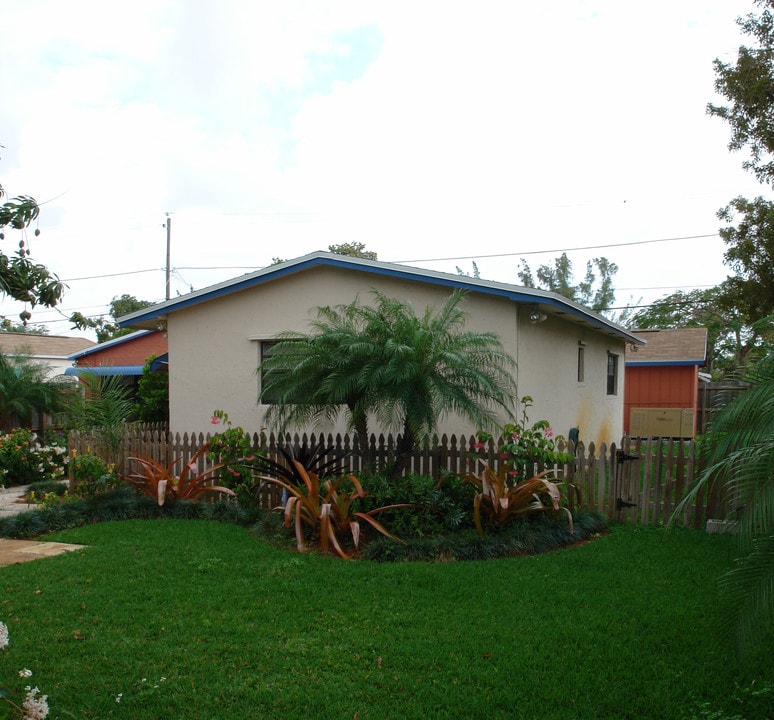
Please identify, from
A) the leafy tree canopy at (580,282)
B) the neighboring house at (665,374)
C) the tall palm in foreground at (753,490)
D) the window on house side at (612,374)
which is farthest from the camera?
the leafy tree canopy at (580,282)

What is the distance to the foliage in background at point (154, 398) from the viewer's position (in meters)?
15.0

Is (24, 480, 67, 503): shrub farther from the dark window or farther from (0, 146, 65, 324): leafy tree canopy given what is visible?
(0, 146, 65, 324): leafy tree canopy

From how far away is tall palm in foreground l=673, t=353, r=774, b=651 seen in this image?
3.01 m

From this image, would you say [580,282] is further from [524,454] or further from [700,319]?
[524,454]

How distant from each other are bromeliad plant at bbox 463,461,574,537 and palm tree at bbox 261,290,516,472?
100 centimetres

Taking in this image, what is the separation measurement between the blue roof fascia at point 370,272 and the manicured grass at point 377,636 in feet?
12.4

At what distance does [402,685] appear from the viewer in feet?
12.6

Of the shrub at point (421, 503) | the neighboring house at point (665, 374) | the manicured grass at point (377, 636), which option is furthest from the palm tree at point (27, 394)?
the neighboring house at point (665, 374)

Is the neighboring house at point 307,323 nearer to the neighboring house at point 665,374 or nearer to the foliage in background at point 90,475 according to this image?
the foliage in background at point 90,475

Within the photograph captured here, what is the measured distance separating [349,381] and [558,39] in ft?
21.4

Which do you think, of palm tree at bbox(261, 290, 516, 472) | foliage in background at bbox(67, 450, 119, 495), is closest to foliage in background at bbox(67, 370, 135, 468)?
foliage in background at bbox(67, 450, 119, 495)

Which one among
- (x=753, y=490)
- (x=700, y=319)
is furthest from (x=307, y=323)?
(x=700, y=319)

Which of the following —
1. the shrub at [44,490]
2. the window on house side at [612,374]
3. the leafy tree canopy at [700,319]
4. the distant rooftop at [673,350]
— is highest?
the leafy tree canopy at [700,319]

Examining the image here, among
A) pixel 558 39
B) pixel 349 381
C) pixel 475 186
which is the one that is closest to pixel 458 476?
pixel 349 381
